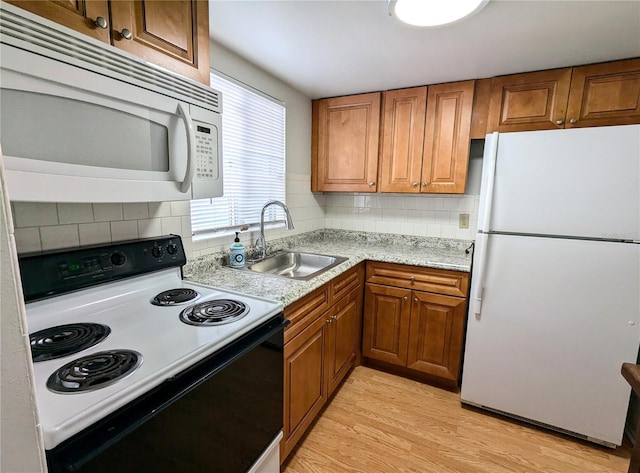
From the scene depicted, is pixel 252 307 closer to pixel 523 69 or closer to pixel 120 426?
pixel 120 426

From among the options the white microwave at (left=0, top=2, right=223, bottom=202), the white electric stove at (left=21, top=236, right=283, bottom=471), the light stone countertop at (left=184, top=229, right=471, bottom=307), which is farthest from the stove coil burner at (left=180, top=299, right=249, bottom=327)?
the white microwave at (left=0, top=2, right=223, bottom=202)

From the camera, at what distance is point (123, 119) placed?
0.89 metres

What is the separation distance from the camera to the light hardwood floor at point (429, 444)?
154 centimetres

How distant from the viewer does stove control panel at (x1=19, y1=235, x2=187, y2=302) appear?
3.06 feet

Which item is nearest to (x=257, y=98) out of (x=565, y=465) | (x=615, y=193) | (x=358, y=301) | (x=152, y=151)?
(x=152, y=151)

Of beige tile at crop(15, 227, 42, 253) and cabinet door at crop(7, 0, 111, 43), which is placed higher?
cabinet door at crop(7, 0, 111, 43)

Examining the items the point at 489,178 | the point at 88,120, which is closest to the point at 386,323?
the point at 489,178

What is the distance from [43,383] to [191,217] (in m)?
1.04

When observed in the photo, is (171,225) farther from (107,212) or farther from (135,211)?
(107,212)

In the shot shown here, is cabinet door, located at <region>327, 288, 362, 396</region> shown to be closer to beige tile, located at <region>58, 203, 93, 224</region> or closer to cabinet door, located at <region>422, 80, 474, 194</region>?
cabinet door, located at <region>422, 80, 474, 194</region>

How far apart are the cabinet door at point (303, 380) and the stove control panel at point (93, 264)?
2.26 ft

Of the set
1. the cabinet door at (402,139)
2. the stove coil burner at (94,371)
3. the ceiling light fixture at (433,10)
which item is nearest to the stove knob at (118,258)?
the stove coil burner at (94,371)

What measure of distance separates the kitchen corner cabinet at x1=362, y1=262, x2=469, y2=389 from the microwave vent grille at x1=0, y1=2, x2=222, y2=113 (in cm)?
165

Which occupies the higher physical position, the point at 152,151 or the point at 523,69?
the point at 523,69
